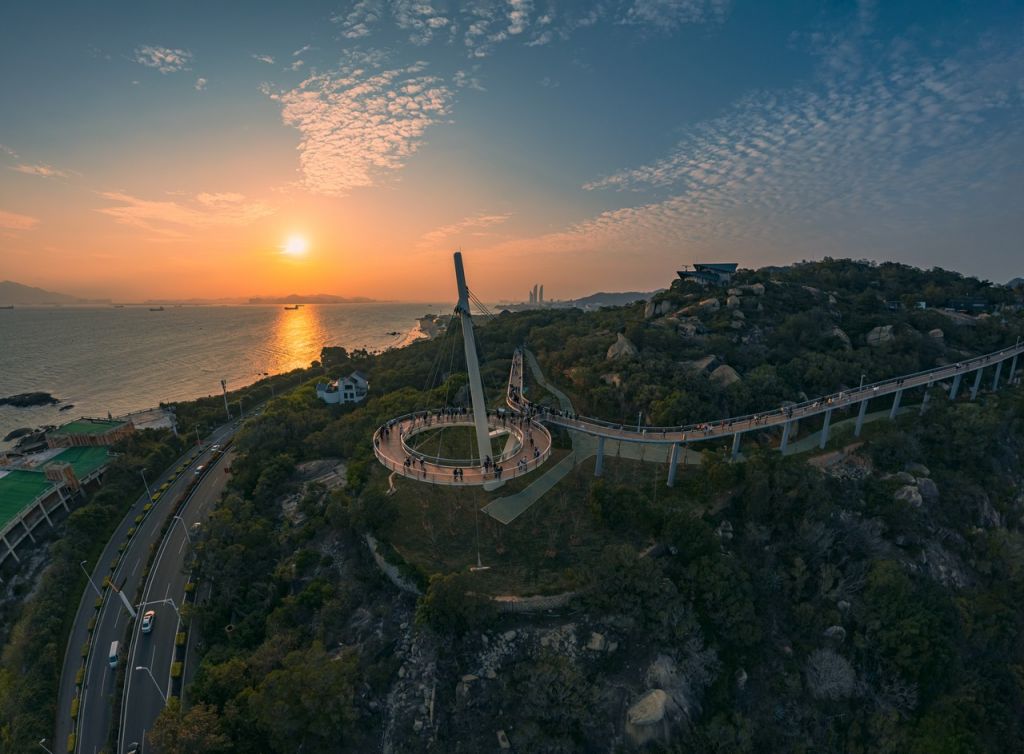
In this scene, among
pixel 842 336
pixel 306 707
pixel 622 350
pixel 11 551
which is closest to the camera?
pixel 306 707

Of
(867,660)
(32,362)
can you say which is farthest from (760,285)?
(32,362)

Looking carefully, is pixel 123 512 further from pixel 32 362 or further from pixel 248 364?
pixel 32 362

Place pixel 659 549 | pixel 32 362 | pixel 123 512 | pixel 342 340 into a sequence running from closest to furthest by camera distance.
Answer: pixel 659 549
pixel 123 512
pixel 32 362
pixel 342 340

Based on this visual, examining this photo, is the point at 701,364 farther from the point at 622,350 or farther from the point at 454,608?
the point at 454,608

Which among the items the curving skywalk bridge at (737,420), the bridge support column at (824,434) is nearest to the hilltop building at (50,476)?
the curving skywalk bridge at (737,420)

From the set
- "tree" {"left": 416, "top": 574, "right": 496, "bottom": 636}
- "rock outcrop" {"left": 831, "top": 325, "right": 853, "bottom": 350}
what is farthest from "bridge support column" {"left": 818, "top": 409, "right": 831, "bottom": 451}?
"tree" {"left": 416, "top": 574, "right": 496, "bottom": 636}

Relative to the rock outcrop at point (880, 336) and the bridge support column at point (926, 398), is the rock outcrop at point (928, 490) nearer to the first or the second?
the bridge support column at point (926, 398)

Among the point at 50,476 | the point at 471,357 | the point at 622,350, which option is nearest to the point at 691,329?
the point at 622,350
